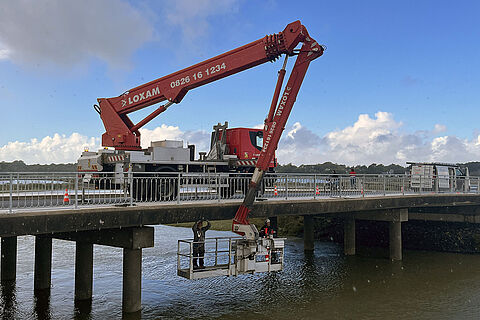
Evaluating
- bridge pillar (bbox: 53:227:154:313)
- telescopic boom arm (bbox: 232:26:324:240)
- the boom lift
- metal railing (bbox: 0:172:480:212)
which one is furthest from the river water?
telescopic boom arm (bbox: 232:26:324:240)

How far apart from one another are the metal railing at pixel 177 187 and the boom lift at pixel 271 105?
135 cm

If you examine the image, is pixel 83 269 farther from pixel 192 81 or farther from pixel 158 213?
pixel 192 81

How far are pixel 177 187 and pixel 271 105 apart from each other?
4.48m

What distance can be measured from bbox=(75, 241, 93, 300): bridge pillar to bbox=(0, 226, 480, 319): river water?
17.4 inches

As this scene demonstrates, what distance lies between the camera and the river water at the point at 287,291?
14820 mm

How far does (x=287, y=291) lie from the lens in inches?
694

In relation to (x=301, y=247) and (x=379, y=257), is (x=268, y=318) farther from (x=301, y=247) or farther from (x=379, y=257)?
(x=301, y=247)

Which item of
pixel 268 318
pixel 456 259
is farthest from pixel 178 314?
pixel 456 259

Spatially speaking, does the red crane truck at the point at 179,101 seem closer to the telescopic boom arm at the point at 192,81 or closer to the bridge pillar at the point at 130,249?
the telescopic boom arm at the point at 192,81

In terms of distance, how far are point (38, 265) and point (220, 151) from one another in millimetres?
8544

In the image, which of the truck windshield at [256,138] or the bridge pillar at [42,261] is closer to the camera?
the bridge pillar at [42,261]

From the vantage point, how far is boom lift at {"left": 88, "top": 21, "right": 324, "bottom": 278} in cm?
1477

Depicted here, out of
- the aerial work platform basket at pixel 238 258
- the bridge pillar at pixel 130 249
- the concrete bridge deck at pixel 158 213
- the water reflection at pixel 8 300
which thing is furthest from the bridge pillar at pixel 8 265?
the aerial work platform basket at pixel 238 258

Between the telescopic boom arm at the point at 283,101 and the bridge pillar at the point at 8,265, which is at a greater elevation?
the telescopic boom arm at the point at 283,101
